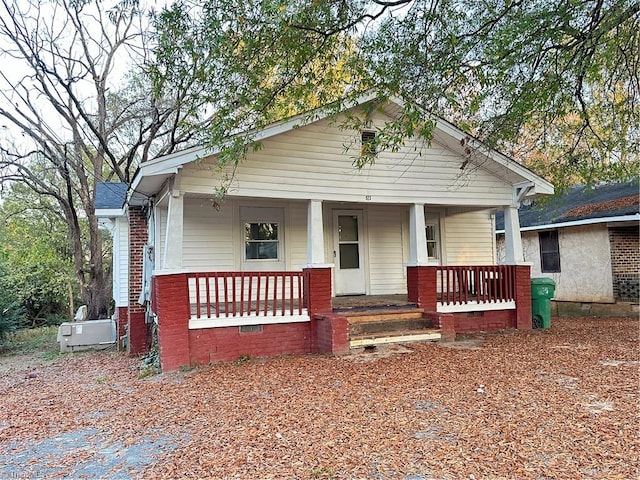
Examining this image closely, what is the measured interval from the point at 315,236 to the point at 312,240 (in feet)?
0.31

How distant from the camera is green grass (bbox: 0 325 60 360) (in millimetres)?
11945

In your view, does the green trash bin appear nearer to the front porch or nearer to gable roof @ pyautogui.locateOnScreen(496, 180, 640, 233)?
the front porch

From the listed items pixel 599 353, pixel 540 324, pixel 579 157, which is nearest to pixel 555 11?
pixel 579 157

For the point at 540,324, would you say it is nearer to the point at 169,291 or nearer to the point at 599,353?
the point at 599,353

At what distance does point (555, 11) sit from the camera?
18.6 ft

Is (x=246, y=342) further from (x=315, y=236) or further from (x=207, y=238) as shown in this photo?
(x=207, y=238)

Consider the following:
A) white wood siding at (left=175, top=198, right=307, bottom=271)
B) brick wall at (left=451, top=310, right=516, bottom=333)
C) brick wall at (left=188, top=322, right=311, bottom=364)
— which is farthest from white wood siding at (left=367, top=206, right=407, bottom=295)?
brick wall at (left=188, top=322, right=311, bottom=364)

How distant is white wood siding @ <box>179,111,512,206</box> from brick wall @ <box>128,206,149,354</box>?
3.37 m

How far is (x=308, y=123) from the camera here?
799 centimetres

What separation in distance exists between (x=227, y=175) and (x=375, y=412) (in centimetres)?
462

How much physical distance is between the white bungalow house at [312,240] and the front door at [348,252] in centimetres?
3

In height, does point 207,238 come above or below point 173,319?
above

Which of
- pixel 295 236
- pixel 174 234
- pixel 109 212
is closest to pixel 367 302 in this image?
pixel 295 236

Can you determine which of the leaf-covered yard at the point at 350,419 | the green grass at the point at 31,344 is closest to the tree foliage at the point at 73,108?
the green grass at the point at 31,344
